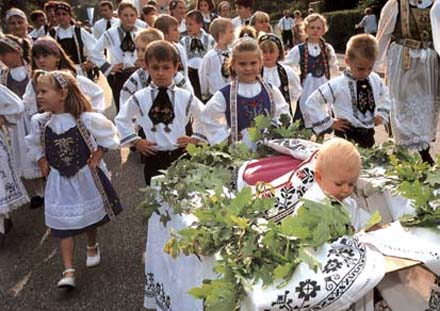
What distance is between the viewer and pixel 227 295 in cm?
166

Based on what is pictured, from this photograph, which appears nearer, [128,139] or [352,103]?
[128,139]

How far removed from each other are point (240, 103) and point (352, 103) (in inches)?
36.0

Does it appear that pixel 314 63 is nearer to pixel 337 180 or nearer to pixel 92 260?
pixel 92 260

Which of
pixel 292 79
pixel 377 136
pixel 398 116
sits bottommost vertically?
pixel 377 136

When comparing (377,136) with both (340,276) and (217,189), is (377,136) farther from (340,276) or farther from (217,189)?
(340,276)

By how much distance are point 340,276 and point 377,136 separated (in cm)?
559

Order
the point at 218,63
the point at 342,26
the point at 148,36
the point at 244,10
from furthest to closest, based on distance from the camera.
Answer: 1. the point at 342,26
2. the point at 244,10
3. the point at 218,63
4. the point at 148,36

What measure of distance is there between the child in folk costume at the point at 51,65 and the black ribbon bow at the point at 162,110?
2.98ft

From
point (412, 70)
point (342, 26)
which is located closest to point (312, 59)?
point (412, 70)

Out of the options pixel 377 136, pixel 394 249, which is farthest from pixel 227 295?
pixel 377 136

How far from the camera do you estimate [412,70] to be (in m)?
5.06

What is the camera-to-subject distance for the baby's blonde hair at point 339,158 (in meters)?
2.22

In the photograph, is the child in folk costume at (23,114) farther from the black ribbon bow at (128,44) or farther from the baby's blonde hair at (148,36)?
the black ribbon bow at (128,44)

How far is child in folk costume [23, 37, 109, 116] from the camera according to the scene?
15.3 feet
